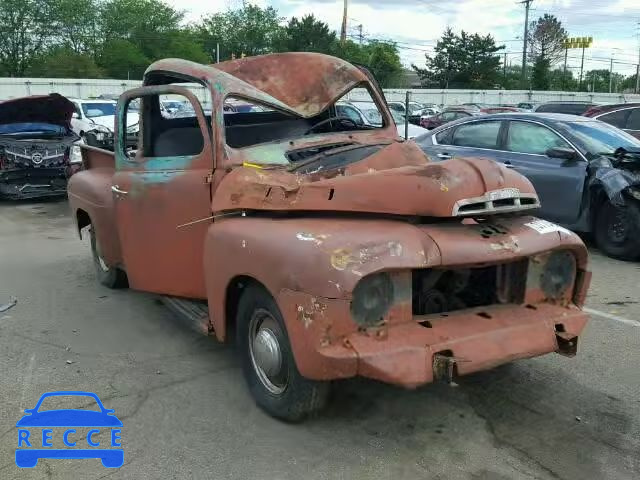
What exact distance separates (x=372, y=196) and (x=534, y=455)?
153 cm

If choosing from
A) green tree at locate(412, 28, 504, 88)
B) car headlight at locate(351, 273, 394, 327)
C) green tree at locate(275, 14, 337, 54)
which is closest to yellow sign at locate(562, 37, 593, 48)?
green tree at locate(412, 28, 504, 88)

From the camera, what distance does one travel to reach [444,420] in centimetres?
360

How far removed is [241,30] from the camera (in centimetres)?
8300

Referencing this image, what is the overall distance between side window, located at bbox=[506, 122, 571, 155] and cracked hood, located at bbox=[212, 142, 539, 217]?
4.75 meters

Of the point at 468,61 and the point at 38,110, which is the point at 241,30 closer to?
the point at 468,61

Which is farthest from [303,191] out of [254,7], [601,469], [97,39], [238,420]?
[254,7]

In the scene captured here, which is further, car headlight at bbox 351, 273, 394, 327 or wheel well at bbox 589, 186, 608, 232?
wheel well at bbox 589, 186, 608, 232

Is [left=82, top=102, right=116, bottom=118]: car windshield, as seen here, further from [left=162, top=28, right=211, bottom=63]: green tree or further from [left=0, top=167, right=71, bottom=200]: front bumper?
[left=162, top=28, right=211, bottom=63]: green tree

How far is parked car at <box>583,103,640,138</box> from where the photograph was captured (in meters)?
13.0

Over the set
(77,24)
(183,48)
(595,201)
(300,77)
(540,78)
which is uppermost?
(77,24)

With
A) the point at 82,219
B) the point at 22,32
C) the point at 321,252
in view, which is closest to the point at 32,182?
the point at 82,219

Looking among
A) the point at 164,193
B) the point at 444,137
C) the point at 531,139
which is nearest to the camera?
the point at 164,193

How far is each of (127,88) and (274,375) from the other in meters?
42.6

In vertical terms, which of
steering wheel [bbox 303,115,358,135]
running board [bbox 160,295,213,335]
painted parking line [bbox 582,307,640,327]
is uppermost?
steering wheel [bbox 303,115,358,135]
